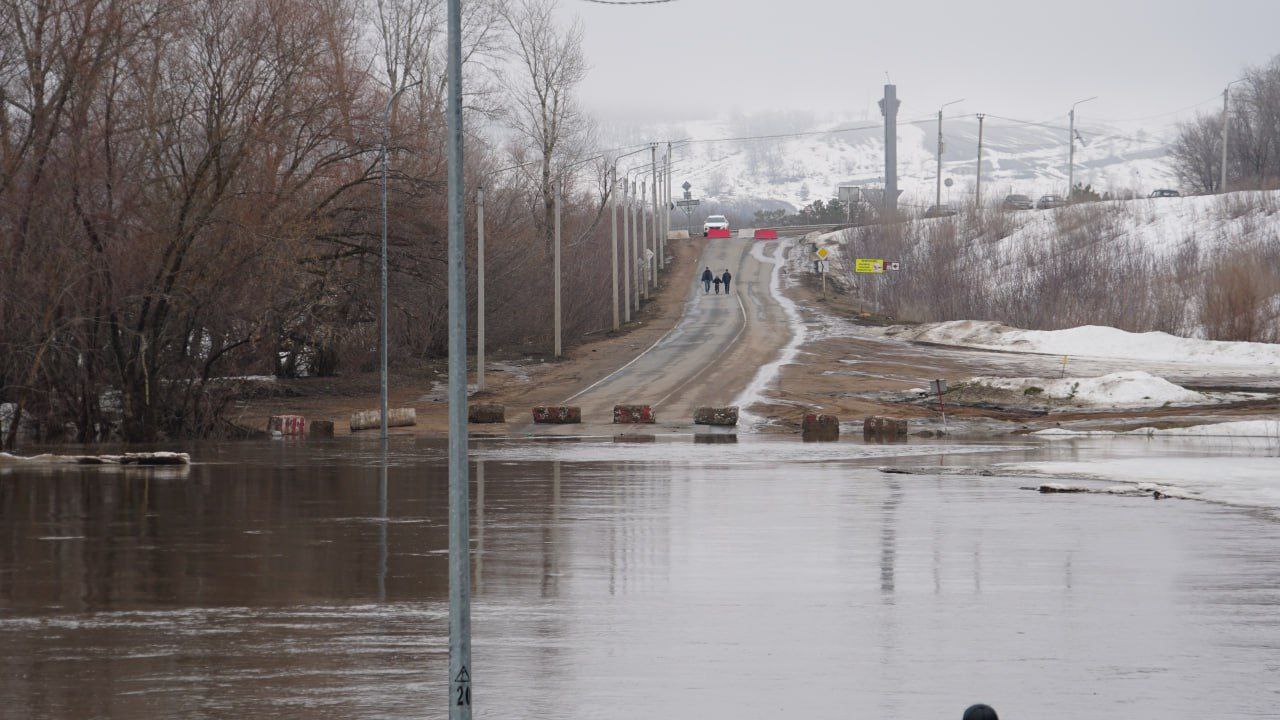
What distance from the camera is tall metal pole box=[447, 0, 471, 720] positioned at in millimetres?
6914

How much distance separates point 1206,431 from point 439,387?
3001 centimetres

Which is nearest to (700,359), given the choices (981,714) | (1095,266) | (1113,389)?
(1113,389)

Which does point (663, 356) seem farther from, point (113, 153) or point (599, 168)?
point (599, 168)

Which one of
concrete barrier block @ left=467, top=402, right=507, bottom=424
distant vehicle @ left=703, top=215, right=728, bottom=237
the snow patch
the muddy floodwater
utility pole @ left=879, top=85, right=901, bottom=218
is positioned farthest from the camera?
utility pole @ left=879, top=85, right=901, bottom=218

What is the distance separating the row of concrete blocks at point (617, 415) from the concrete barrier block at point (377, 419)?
2025mm

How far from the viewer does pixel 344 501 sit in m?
Result: 21.6

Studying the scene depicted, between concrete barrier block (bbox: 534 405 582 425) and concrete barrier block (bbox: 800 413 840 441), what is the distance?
307 inches

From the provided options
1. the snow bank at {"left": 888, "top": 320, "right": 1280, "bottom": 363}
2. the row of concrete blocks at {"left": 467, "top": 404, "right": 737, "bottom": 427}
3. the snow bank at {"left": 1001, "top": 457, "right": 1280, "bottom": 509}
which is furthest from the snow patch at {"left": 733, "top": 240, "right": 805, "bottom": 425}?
the snow bank at {"left": 1001, "top": 457, "right": 1280, "bottom": 509}

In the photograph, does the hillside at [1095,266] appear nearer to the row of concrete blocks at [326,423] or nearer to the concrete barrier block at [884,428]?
the concrete barrier block at [884,428]

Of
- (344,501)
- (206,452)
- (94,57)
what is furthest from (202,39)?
(344,501)

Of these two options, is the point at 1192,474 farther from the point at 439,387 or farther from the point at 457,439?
the point at 439,387

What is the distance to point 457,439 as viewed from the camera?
7145 mm

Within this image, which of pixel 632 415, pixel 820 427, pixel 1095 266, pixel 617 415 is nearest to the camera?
pixel 820 427

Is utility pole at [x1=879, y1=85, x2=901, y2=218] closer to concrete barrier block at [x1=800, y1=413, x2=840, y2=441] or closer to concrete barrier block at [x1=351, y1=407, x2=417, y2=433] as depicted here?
concrete barrier block at [x1=800, y1=413, x2=840, y2=441]
